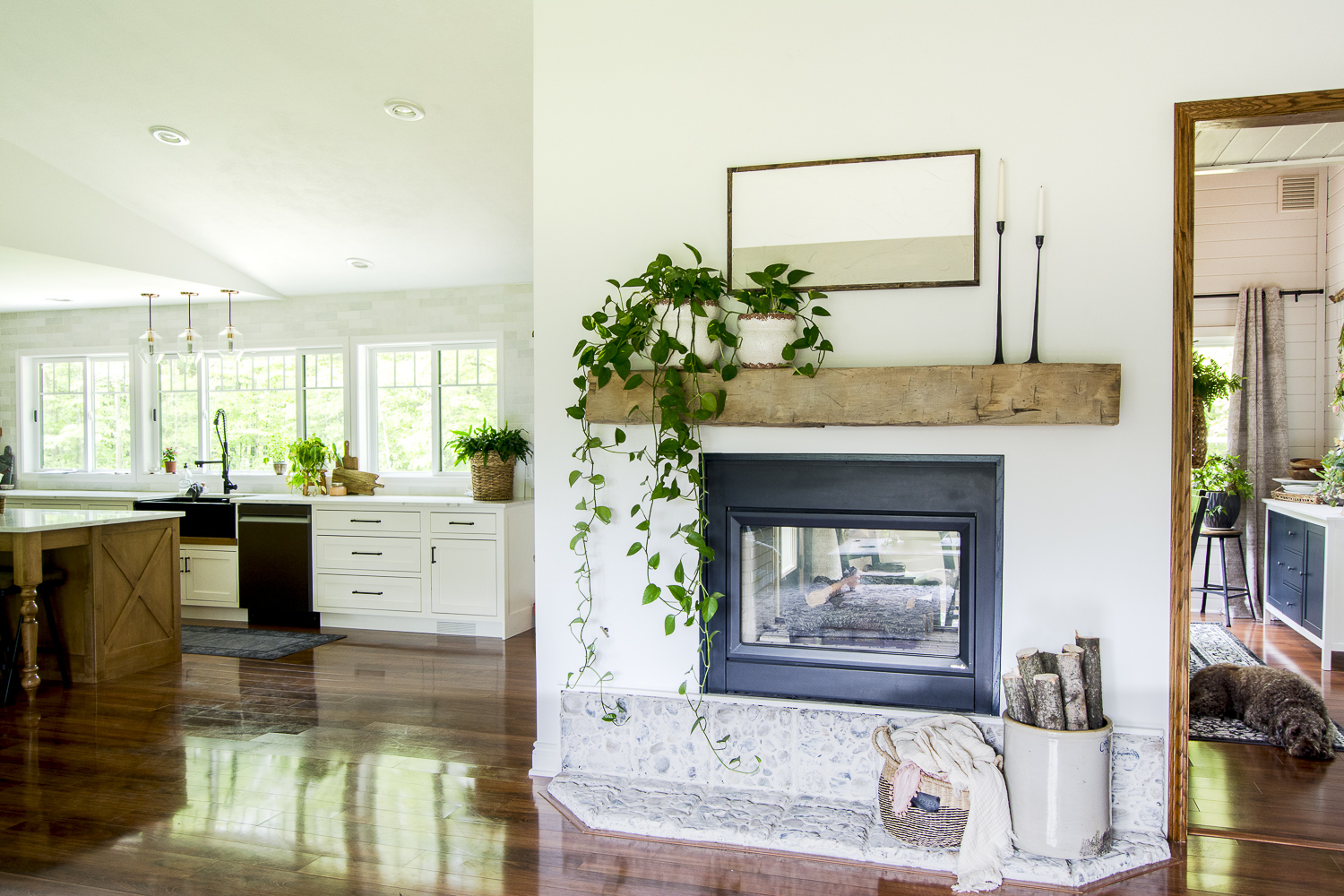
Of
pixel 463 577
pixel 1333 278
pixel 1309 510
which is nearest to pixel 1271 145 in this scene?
pixel 1333 278

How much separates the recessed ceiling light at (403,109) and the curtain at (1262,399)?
5176 mm

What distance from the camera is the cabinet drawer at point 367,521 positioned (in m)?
5.07

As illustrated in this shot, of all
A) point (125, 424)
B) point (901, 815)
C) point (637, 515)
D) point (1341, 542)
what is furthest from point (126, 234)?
point (1341, 542)

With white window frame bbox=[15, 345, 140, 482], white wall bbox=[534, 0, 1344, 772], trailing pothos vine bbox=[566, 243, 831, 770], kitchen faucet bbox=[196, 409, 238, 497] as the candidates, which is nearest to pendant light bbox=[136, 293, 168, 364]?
white window frame bbox=[15, 345, 140, 482]

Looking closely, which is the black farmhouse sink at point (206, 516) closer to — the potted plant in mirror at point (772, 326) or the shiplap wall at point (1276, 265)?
the potted plant in mirror at point (772, 326)

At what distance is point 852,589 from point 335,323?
462 centimetres

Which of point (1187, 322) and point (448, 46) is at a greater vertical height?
point (448, 46)

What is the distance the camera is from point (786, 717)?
2.62 metres

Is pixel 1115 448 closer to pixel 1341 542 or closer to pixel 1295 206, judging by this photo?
pixel 1341 542

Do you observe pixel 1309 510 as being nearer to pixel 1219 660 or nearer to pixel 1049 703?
pixel 1219 660

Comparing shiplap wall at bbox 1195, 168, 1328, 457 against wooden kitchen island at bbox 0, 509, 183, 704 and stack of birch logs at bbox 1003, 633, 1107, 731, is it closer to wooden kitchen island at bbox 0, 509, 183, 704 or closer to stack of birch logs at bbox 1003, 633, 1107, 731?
stack of birch logs at bbox 1003, 633, 1107, 731

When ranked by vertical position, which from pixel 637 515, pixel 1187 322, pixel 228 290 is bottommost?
pixel 637 515

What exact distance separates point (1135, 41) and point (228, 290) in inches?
211

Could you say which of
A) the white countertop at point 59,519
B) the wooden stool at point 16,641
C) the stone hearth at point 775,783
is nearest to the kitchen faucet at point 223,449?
the white countertop at point 59,519
